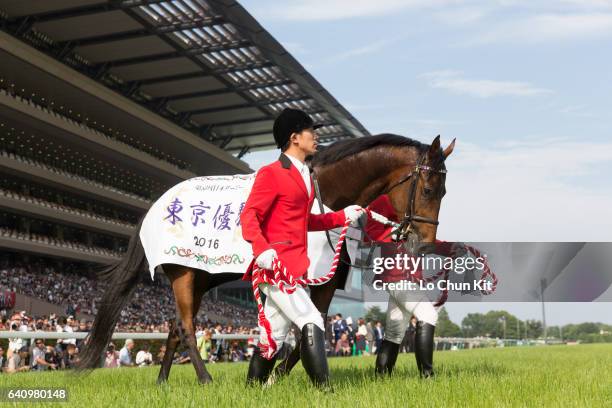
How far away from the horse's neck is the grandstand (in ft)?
105

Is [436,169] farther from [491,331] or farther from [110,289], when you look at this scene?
[491,331]

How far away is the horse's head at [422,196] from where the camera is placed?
5652 mm

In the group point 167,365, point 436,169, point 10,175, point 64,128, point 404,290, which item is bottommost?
point 167,365

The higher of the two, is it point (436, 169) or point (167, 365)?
point (436, 169)

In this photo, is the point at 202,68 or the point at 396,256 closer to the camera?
the point at 396,256

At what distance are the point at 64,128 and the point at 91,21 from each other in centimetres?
545

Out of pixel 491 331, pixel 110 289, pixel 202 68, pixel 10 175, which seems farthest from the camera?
pixel 491 331

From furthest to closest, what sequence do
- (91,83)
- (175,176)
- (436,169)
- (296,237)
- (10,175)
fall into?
1. (175,176)
2. (91,83)
3. (10,175)
4. (436,169)
5. (296,237)

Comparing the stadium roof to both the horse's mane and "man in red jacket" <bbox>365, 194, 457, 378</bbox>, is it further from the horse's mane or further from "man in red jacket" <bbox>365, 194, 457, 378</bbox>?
"man in red jacket" <bbox>365, 194, 457, 378</bbox>

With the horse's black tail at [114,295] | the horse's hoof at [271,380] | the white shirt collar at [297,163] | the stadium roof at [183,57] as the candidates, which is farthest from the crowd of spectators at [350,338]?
the stadium roof at [183,57]

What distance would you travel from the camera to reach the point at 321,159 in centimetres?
617

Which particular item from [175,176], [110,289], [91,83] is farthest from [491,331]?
[110,289]

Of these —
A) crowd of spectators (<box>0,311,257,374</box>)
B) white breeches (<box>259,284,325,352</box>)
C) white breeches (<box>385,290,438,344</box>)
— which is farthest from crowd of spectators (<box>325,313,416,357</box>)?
white breeches (<box>259,284,325,352</box>)

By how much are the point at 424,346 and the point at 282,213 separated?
2036 mm
